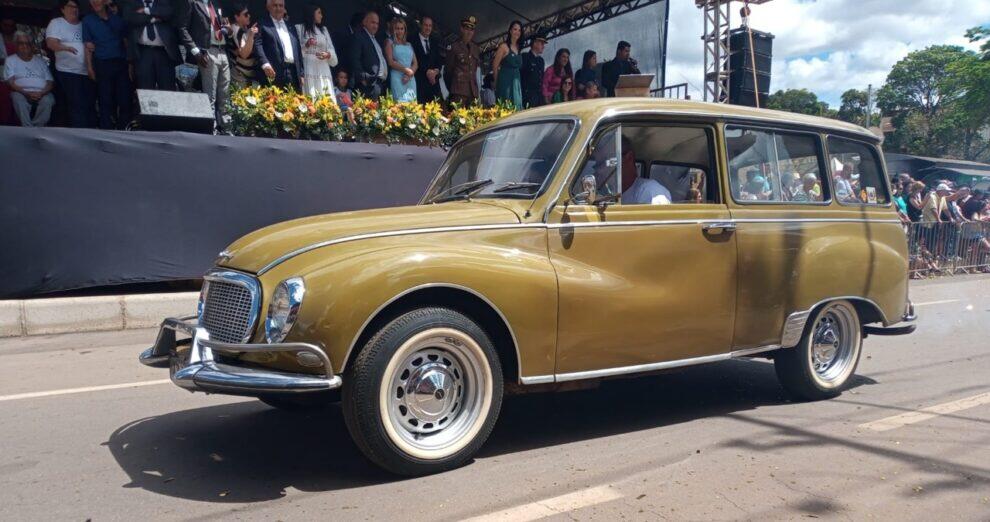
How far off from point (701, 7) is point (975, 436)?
13328 mm

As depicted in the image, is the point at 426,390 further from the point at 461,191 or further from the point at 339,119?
the point at 339,119

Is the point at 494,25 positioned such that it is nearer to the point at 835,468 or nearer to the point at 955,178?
the point at 835,468

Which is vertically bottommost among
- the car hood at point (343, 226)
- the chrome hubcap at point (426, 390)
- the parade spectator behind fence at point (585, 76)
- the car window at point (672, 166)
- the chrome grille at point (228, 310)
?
the chrome hubcap at point (426, 390)

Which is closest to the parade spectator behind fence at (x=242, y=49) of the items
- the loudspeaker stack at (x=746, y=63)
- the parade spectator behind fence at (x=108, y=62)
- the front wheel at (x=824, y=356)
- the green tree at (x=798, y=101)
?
the parade spectator behind fence at (x=108, y=62)

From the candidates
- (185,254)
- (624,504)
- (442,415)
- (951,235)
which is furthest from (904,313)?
(951,235)

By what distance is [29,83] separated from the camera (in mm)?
9461

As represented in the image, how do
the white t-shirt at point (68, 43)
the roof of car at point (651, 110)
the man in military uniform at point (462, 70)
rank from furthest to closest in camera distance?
1. the man in military uniform at point (462, 70)
2. the white t-shirt at point (68, 43)
3. the roof of car at point (651, 110)

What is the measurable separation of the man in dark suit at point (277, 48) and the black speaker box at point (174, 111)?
1.64m

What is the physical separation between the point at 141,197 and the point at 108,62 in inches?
90.1

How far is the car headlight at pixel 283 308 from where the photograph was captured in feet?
11.1

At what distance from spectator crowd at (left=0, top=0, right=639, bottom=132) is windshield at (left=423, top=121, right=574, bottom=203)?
223 inches

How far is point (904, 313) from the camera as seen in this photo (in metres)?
6.03

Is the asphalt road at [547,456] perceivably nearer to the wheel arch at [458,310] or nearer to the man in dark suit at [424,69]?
the wheel arch at [458,310]

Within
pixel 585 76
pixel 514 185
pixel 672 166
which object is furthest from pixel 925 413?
pixel 585 76
